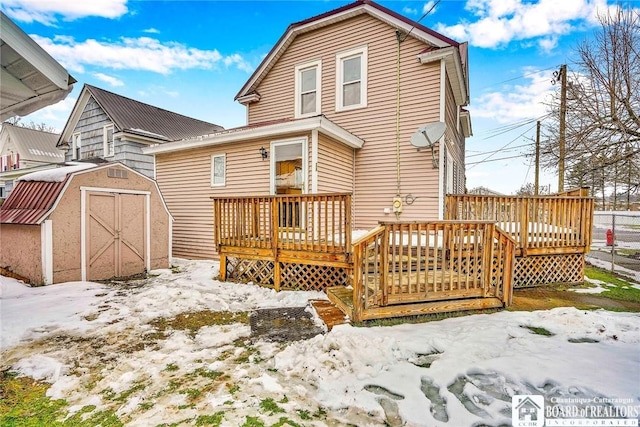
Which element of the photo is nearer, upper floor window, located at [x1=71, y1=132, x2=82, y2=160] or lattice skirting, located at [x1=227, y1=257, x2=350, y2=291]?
lattice skirting, located at [x1=227, y1=257, x2=350, y2=291]

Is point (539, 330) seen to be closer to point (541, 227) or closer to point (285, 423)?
point (541, 227)

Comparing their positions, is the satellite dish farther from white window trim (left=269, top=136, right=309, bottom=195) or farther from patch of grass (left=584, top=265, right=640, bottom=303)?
patch of grass (left=584, top=265, right=640, bottom=303)

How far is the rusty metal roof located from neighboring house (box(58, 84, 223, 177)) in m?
5.68

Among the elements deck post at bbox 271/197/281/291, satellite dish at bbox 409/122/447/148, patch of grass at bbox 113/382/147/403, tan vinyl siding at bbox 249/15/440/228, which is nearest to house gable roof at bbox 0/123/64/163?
tan vinyl siding at bbox 249/15/440/228

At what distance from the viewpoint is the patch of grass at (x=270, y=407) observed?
7.22ft

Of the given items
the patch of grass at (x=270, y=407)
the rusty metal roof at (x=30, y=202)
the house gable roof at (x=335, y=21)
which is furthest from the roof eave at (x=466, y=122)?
the rusty metal roof at (x=30, y=202)

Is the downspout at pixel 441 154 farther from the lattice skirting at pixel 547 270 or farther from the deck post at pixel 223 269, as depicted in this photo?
the deck post at pixel 223 269

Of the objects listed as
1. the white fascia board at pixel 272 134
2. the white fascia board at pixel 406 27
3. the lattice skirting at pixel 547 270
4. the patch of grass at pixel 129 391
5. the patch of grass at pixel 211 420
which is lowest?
the patch of grass at pixel 129 391

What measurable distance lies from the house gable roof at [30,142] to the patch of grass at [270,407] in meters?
27.0

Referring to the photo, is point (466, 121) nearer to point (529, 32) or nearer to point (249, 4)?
point (529, 32)

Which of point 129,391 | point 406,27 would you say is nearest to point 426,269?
point 129,391

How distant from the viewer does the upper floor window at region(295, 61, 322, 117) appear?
29.5 feet

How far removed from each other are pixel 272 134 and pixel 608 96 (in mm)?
10827

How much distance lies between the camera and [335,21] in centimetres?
857
